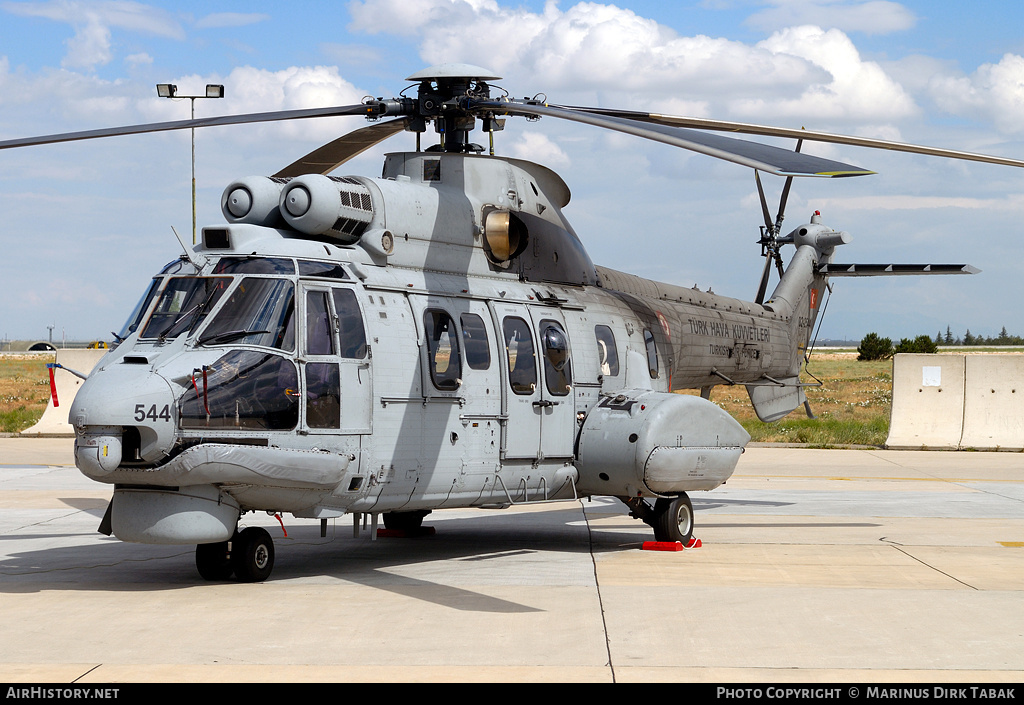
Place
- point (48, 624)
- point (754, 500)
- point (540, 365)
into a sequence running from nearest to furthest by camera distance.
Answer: point (48, 624), point (540, 365), point (754, 500)

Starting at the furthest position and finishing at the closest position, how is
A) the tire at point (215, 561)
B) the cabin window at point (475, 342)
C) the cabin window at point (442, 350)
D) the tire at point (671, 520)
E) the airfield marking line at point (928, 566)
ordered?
the tire at point (671, 520)
the cabin window at point (475, 342)
the cabin window at point (442, 350)
the airfield marking line at point (928, 566)
the tire at point (215, 561)

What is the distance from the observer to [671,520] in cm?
1172

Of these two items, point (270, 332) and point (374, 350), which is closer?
point (270, 332)

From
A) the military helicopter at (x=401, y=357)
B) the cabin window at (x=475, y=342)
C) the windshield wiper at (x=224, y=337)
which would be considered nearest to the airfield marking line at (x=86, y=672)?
the military helicopter at (x=401, y=357)

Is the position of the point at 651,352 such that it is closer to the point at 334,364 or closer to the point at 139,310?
the point at 334,364

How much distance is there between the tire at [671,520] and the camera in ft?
38.4

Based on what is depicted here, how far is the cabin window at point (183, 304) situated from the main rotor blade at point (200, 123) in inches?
77.4

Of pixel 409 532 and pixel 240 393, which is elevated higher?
pixel 240 393

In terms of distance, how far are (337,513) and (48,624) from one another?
2493 mm

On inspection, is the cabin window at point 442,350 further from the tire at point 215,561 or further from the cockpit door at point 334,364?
the tire at point 215,561

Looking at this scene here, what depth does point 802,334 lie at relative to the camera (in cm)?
1694

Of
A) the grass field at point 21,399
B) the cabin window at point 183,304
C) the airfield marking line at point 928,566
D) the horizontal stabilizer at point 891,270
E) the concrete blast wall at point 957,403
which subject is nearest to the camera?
the cabin window at point 183,304
